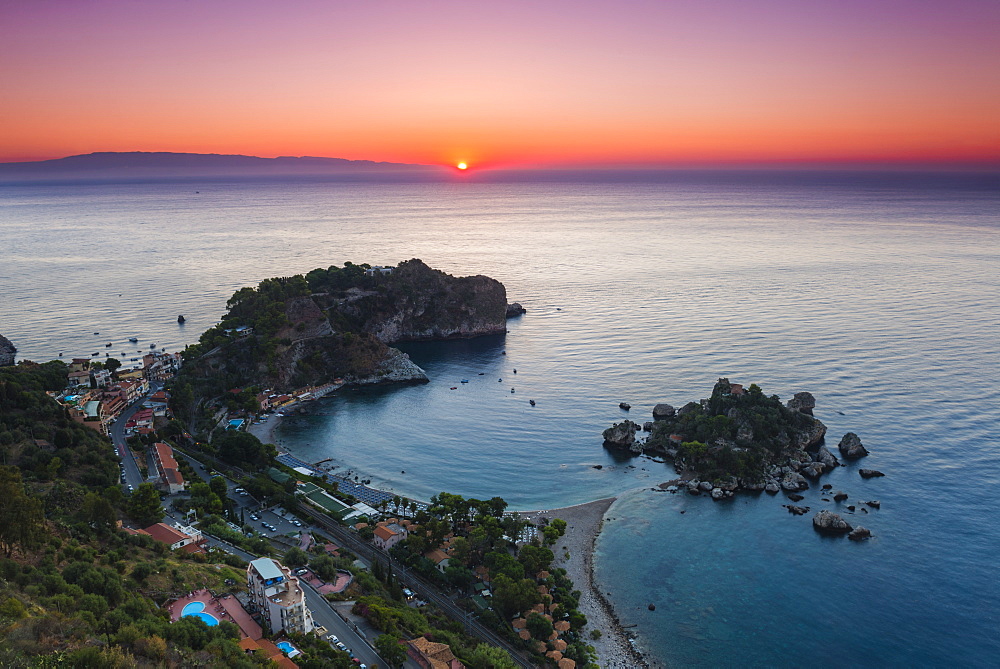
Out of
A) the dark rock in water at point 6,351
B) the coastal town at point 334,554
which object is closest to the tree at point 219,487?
the coastal town at point 334,554

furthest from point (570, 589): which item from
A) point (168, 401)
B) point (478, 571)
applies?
point (168, 401)

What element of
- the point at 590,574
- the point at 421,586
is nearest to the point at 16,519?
the point at 421,586

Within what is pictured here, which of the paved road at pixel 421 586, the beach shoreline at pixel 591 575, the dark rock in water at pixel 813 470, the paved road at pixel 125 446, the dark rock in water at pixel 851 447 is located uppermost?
the paved road at pixel 125 446

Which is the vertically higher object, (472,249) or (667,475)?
(472,249)

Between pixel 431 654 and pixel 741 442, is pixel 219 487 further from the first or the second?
pixel 741 442

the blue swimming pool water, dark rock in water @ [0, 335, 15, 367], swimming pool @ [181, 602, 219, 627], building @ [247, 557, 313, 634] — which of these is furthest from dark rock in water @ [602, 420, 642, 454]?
dark rock in water @ [0, 335, 15, 367]

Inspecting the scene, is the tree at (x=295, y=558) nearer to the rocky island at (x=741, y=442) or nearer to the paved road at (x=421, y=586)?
the paved road at (x=421, y=586)

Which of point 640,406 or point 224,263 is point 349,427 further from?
point 224,263
